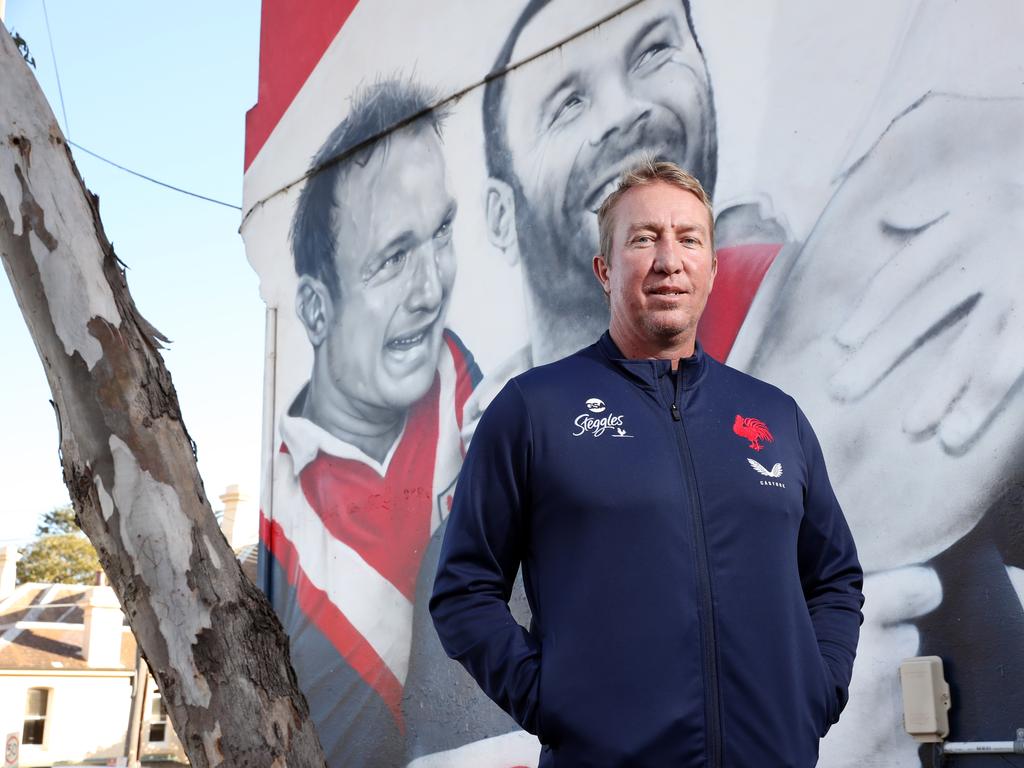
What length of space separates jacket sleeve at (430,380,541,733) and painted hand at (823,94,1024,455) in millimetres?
2066

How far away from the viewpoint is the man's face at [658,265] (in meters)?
2.23

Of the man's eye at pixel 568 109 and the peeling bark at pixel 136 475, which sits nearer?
the peeling bark at pixel 136 475

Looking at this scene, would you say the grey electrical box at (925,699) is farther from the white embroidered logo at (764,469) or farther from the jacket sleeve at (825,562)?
the white embroidered logo at (764,469)

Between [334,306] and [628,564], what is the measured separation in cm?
482

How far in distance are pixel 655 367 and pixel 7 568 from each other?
34656 millimetres

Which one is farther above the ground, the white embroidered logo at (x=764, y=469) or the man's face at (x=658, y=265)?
the man's face at (x=658, y=265)

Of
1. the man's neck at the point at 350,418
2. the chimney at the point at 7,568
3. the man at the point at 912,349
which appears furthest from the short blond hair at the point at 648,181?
the chimney at the point at 7,568

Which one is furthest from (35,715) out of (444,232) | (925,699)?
(925,699)

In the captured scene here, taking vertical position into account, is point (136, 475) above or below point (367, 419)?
below

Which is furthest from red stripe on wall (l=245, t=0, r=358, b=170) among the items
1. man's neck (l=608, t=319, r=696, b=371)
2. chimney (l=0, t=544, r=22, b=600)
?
chimney (l=0, t=544, r=22, b=600)

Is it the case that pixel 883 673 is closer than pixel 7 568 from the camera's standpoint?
Yes

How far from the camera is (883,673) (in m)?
3.70

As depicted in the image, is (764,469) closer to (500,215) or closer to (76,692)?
(500,215)

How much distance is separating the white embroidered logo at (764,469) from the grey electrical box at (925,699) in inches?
68.7
